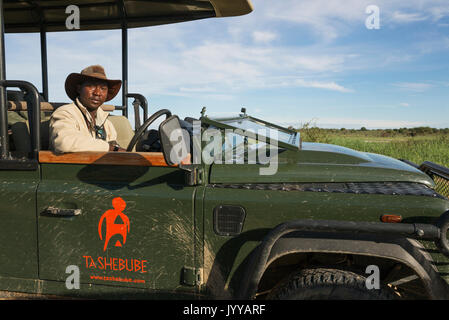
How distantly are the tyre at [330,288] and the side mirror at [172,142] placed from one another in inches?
35.9

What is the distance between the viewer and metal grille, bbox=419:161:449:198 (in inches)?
101

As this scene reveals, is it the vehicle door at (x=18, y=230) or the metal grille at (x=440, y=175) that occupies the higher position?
the metal grille at (x=440, y=175)

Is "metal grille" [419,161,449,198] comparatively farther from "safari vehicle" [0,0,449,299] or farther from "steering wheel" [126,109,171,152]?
"steering wheel" [126,109,171,152]

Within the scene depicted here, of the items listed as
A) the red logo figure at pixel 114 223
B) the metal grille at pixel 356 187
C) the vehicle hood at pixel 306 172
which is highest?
the vehicle hood at pixel 306 172

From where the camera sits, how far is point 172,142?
1.85m

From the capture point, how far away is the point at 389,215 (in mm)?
1881

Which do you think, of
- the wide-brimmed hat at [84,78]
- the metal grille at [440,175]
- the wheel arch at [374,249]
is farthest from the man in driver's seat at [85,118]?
the metal grille at [440,175]

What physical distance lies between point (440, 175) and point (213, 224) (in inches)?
71.2

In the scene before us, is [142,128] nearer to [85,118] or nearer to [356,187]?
[85,118]

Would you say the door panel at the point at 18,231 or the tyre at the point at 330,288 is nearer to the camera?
the tyre at the point at 330,288

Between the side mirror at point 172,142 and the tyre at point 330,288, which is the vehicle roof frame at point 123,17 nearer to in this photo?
the side mirror at point 172,142

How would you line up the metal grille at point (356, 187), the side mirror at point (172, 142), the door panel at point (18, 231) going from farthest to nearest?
the door panel at point (18, 231), the metal grille at point (356, 187), the side mirror at point (172, 142)

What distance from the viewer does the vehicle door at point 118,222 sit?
6.75 feet
